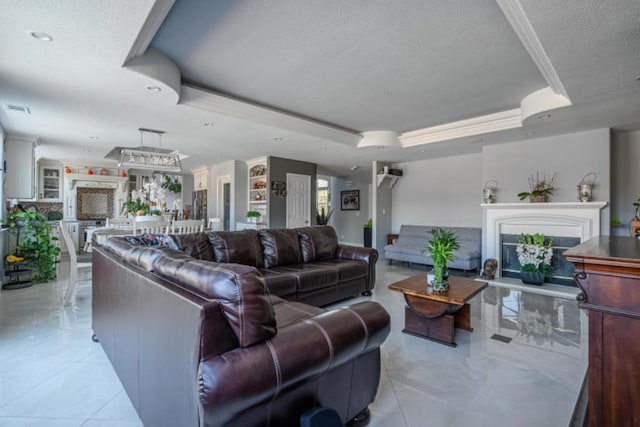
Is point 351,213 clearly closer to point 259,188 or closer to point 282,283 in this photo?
point 259,188

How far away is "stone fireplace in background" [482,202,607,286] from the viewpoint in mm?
4436

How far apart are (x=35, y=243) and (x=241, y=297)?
5286mm

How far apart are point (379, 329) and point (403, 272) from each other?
4.32m

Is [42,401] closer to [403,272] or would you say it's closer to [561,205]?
[403,272]

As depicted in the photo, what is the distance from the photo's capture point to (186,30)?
2.37 meters

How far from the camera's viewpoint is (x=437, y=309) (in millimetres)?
2570

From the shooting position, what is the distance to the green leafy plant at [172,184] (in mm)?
8771

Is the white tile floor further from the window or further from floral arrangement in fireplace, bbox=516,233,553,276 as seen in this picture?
the window

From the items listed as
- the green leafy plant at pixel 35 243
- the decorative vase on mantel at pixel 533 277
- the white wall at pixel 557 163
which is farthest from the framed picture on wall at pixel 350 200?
the green leafy plant at pixel 35 243

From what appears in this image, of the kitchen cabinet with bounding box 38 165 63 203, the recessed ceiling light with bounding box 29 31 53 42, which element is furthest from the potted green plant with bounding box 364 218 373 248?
the kitchen cabinet with bounding box 38 165 63 203

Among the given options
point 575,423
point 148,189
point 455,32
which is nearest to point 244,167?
point 148,189

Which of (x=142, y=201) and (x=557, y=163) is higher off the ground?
(x=557, y=163)

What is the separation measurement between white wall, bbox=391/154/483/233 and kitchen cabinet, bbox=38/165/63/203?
8285 mm

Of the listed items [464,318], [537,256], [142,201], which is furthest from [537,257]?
[142,201]
